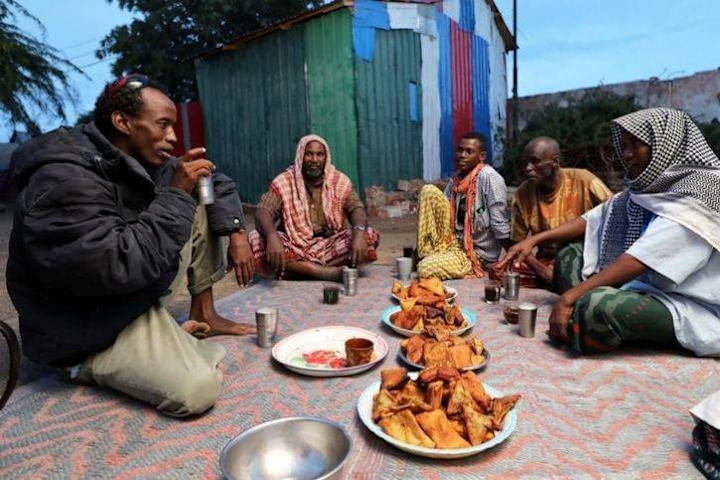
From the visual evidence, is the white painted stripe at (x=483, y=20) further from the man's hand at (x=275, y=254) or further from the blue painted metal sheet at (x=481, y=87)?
the man's hand at (x=275, y=254)

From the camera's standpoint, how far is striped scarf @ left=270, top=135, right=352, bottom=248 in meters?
4.71

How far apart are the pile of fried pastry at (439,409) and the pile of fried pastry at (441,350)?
423mm

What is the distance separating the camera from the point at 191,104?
11992mm

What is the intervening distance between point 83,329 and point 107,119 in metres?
0.99

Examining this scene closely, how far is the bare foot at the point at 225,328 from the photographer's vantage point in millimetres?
3084

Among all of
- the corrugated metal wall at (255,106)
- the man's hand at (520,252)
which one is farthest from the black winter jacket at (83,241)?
the corrugated metal wall at (255,106)

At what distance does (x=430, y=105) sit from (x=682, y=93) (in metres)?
6.29

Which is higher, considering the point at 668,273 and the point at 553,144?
the point at 553,144

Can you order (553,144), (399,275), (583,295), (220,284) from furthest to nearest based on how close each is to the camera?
(220,284), (399,275), (553,144), (583,295)

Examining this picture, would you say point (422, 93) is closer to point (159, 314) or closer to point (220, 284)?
point (220, 284)

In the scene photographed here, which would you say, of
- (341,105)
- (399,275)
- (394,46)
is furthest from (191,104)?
(399,275)

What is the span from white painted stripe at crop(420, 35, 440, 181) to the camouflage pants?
8.24 metres

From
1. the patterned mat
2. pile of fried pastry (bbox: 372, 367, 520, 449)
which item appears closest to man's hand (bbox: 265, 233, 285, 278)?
the patterned mat

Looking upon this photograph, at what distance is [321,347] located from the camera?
2787mm
